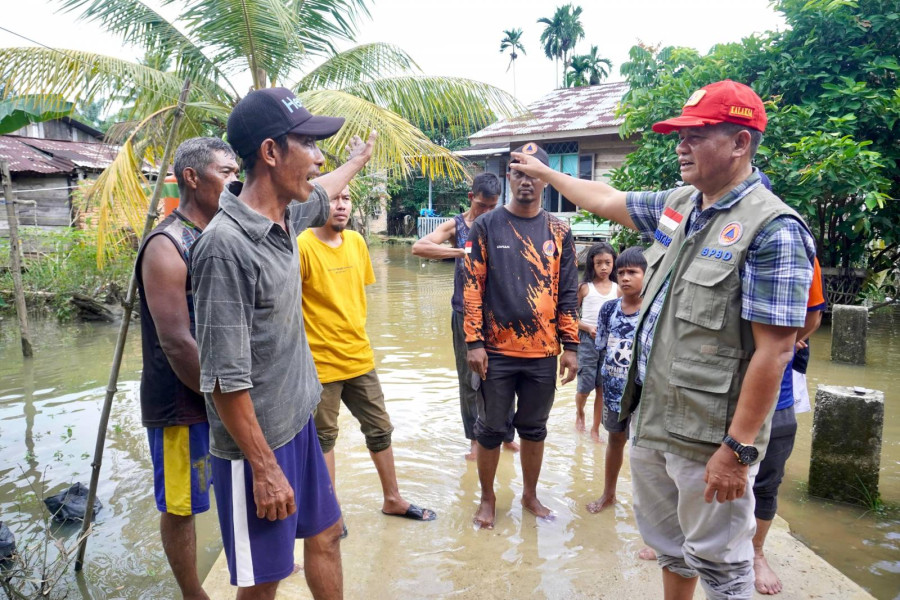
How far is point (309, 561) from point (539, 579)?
126cm

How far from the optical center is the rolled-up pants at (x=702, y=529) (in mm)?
2104

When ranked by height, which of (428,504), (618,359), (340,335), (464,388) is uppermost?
(340,335)

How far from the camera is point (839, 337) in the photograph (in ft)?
25.8

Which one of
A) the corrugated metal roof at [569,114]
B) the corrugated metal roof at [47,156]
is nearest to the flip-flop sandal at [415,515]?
the corrugated metal roof at [569,114]

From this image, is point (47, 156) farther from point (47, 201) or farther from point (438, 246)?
point (438, 246)

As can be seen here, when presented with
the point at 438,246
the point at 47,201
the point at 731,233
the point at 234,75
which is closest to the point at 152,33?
the point at 234,75

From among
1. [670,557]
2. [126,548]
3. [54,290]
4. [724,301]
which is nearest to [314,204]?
[724,301]

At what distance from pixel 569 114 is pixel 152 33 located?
12.2 meters

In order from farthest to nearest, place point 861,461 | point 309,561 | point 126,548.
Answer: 1. point 861,461
2. point 126,548
3. point 309,561

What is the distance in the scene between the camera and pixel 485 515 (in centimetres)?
359

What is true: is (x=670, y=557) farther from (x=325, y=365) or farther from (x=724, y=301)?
(x=325, y=365)

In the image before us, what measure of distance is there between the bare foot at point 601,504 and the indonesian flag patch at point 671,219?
202 centimetres

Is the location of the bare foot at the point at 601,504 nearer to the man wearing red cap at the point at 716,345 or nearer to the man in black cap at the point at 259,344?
the man wearing red cap at the point at 716,345

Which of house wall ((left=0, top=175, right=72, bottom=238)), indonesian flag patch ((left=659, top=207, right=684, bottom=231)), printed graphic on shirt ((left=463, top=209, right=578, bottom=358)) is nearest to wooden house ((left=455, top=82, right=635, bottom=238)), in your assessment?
house wall ((left=0, top=175, right=72, bottom=238))
